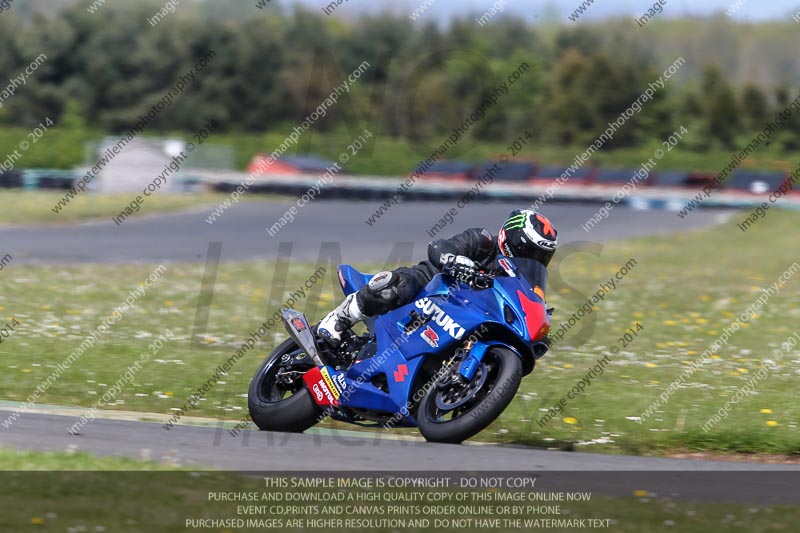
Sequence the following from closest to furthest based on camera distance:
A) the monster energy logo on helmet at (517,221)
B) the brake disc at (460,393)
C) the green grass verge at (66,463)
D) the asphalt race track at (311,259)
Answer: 1. the green grass verge at (66,463)
2. the asphalt race track at (311,259)
3. the brake disc at (460,393)
4. the monster energy logo on helmet at (517,221)

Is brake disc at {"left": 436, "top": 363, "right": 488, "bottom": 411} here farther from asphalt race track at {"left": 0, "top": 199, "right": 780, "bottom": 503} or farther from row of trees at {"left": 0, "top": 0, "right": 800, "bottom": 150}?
row of trees at {"left": 0, "top": 0, "right": 800, "bottom": 150}

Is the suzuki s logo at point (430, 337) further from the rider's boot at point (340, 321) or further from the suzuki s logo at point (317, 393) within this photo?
the suzuki s logo at point (317, 393)

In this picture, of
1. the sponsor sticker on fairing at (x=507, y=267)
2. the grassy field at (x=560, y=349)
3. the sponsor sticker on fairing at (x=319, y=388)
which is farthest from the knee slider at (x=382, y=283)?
the grassy field at (x=560, y=349)

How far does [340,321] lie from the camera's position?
28.9 feet

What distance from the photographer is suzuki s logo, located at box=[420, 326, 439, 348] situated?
27.0ft

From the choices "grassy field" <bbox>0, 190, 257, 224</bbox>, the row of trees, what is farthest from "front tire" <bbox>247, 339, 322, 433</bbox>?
the row of trees

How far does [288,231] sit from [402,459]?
23.2 meters

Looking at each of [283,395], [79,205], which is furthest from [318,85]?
[283,395]

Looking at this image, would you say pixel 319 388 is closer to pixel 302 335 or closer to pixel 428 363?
pixel 302 335

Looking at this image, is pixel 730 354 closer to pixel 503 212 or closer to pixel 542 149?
pixel 503 212

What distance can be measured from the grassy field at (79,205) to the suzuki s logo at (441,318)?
23.1m
